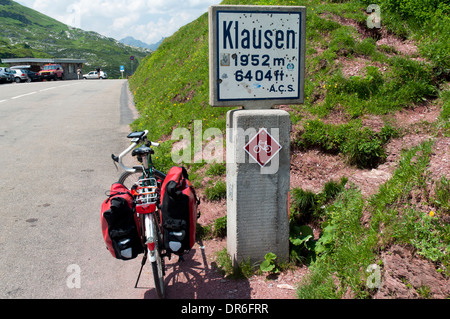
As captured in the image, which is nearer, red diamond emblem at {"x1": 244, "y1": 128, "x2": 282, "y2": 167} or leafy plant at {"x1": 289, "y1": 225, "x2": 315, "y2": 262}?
red diamond emblem at {"x1": 244, "y1": 128, "x2": 282, "y2": 167}

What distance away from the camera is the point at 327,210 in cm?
473

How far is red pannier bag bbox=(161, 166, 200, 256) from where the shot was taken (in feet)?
12.1

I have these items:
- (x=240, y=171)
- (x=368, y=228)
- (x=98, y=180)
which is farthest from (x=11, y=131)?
(x=368, y=228)

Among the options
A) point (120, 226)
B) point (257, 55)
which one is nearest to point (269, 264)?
point (120, 226)

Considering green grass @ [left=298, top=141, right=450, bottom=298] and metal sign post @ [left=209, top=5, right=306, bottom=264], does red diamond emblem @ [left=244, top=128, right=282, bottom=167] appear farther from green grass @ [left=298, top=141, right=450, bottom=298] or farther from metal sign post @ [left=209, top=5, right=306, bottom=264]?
green grass @ [left=298, top=141, right=450, bottom=298]

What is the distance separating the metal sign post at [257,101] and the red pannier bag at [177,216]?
23.3 inches

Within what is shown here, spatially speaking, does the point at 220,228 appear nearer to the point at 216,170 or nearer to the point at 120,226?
the point at 216,170

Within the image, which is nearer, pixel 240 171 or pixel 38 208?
pixel 240 171

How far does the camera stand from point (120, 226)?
11.9 feet

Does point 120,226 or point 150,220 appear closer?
point 120,226

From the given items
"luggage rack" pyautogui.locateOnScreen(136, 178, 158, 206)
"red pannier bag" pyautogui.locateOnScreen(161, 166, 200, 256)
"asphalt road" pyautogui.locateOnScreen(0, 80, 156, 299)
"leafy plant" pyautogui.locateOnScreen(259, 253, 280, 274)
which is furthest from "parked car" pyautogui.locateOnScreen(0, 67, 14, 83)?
"leafy plant" pyautogui.locateOnScreen(259, 253, 280, 274)

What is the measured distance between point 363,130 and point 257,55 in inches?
92.8
